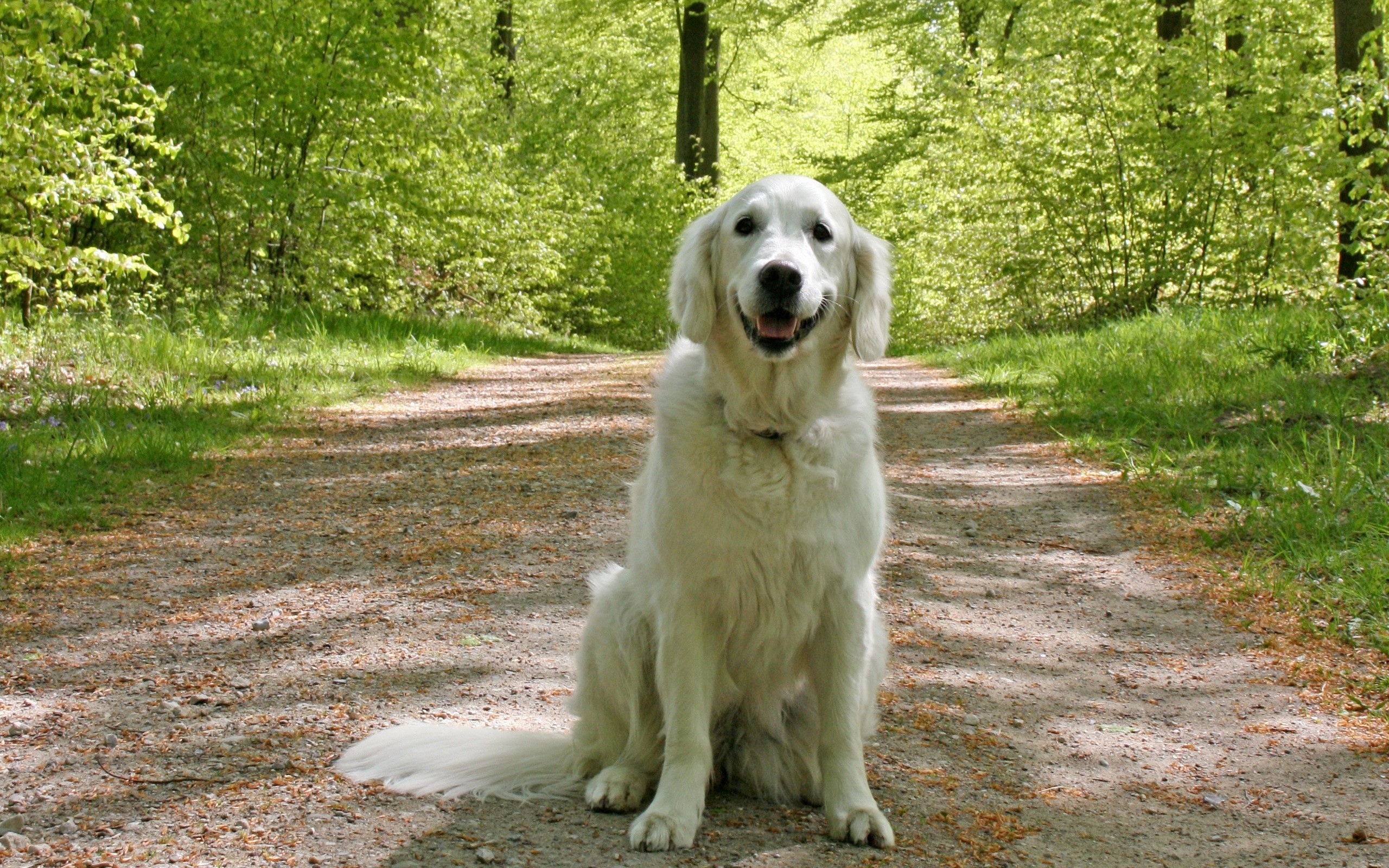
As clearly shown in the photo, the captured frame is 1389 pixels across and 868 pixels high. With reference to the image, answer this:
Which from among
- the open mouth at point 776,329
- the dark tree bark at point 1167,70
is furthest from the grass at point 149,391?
the dark tree bark at point 1167,70

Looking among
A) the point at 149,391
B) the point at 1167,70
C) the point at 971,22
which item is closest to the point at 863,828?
the point at 149,391

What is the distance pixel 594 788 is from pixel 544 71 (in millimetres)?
23944

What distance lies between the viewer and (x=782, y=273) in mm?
3092

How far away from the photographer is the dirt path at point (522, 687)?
9.18 ft

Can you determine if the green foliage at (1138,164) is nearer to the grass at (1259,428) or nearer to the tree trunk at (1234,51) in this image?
the tree trunk at (1234,51)

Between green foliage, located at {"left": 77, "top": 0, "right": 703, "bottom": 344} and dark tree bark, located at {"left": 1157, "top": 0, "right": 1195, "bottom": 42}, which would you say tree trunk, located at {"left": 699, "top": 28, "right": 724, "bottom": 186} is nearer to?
green foliage, located at {"left": 77, "top": 0, "right": 703, "bottom": 344}

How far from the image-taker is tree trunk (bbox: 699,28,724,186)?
22.3 metres

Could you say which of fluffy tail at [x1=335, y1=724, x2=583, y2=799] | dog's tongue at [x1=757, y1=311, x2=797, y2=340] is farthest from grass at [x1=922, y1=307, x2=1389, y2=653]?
fluffy tail at [x1=335, y1=724, x2=583, y2=799]

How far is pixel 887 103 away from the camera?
23.2 metres

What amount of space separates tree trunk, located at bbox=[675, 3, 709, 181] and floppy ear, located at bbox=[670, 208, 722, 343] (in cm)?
1872

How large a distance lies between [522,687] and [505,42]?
896 inches

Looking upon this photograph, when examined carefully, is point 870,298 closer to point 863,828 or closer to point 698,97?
point 863,828

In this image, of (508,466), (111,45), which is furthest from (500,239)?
(508,466)

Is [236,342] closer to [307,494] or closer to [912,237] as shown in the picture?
[307,494]
